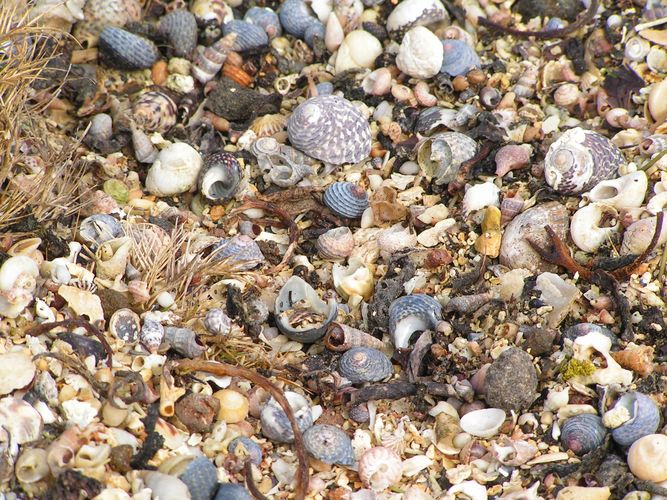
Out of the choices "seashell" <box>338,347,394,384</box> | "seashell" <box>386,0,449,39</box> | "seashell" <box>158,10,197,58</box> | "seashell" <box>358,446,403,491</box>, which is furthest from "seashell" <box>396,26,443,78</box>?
"seashell" <box>358,446,403,491</box>

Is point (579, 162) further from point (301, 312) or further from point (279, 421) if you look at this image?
point (279, 421)

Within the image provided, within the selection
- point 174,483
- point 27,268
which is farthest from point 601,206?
point 27,268

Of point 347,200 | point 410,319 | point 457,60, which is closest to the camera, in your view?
point 410,319

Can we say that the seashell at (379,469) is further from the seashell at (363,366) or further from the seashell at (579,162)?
the seashell at (579,162)

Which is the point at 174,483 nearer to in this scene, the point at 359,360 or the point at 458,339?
the point at 359,360

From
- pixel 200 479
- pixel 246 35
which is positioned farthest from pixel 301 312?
pixel 246 35
